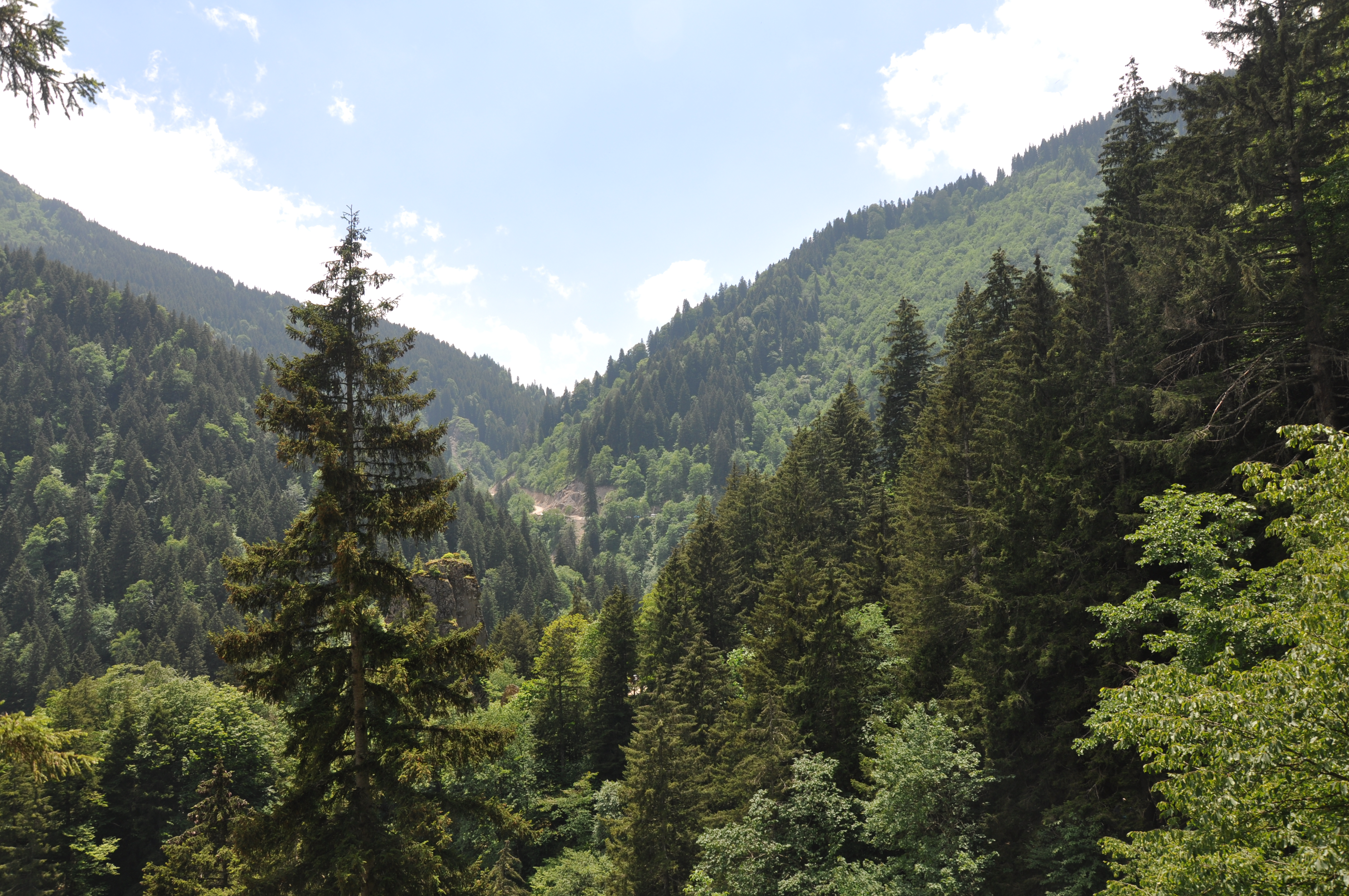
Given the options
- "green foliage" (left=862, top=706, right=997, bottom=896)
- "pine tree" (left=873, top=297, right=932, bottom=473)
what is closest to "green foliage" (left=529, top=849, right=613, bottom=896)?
"green foliage" (left=862, top=706, right=997, bottom=896)

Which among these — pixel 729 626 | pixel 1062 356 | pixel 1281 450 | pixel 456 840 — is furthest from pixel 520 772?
pixel 1281 450

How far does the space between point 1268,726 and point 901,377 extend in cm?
3708

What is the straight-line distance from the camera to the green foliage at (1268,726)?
7156mm

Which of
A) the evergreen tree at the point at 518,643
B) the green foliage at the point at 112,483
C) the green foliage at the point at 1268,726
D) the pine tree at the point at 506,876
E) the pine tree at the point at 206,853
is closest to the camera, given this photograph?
the green foliage at the point at 1268,726

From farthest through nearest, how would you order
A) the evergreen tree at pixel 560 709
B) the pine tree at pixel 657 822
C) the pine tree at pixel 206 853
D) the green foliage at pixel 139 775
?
the evergreen tree at pixel 560 709, the green foliage at pixel 139 775, the pine tree at pixel 657 822, the pine tree at pixel 206 853

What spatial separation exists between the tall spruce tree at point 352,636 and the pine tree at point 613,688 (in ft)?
98.3

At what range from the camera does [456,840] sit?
3497cm

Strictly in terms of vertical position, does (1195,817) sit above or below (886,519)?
below

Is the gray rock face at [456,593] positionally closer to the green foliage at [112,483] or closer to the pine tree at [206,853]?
the pine tree at [206,853]

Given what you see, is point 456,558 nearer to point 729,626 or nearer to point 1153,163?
point 729,626

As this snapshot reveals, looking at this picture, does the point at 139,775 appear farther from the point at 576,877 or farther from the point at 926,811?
the point at 926,811

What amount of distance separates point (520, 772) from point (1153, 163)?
44383 mm

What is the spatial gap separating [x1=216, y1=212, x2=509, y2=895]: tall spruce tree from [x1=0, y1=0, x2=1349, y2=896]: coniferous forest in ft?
0.22

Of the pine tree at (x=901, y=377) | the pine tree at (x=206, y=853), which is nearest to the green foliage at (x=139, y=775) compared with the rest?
the pine tree at (x=206, y=853)
